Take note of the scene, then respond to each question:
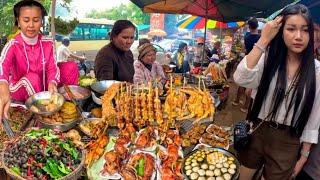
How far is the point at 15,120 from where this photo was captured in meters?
3.14

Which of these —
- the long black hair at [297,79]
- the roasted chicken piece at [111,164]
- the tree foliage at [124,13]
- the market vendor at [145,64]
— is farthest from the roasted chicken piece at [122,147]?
the tree foliage at [124,13]

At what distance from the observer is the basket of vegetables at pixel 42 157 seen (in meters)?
2.09

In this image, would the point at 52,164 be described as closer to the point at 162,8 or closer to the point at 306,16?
the point at 306,16

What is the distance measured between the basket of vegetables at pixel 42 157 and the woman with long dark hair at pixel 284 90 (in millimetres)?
1506

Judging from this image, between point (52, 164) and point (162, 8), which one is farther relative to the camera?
point (162, 8)

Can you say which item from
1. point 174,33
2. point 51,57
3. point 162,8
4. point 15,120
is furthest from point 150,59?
point 174,33

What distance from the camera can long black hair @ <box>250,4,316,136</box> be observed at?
2.32m

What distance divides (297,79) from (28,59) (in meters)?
2.77

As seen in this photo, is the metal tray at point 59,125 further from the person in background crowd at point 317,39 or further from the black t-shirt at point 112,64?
the person in background crowd at point 317,39

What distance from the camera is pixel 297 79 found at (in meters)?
2.38

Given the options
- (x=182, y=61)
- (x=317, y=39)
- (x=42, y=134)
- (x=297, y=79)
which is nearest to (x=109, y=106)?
(x=42, y=134)

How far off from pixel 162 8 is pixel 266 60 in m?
8.07

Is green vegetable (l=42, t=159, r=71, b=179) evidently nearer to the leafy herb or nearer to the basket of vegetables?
the basket of vegetables

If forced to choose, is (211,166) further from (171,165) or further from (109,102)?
(109,102)
